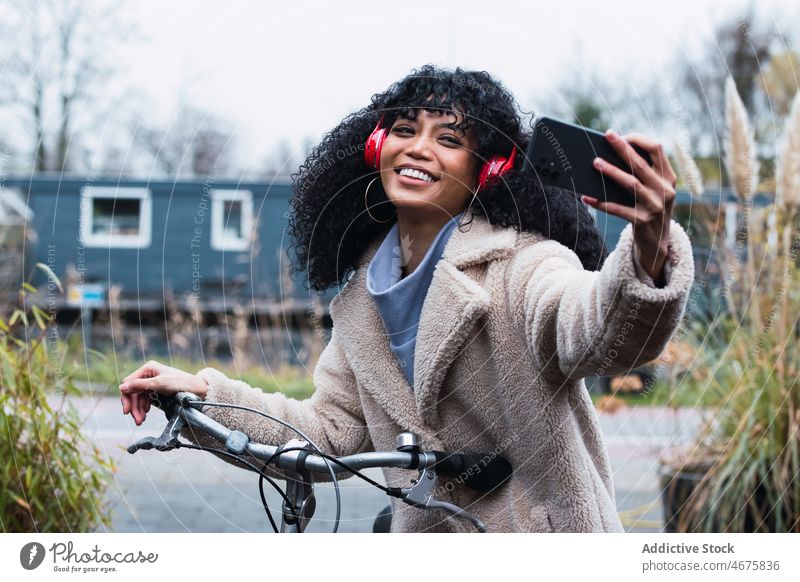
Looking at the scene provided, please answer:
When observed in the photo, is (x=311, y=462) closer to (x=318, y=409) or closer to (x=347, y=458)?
Answer: (x=347, y=458)

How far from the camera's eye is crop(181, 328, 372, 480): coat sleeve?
61.3 inches

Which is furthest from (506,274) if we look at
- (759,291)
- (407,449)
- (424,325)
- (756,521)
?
(759,291)

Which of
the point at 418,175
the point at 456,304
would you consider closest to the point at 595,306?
the point at 456,304

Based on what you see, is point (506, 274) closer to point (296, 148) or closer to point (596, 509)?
point (596, 509)

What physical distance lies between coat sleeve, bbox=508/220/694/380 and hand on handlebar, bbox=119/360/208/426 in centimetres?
52

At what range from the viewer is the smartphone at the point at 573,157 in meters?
1.19

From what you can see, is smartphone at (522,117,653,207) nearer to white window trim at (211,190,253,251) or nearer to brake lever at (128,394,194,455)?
brake lever at (128,394,194,455)

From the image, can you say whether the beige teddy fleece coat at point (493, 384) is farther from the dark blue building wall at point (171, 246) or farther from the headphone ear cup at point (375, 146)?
the dark blue building wall at point (171, 246)

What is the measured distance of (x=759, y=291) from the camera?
3133 mm

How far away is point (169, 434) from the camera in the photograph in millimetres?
1431

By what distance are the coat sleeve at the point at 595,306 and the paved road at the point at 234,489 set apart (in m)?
1.64

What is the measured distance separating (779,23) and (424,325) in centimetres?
161

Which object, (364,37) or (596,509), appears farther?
(364,37)

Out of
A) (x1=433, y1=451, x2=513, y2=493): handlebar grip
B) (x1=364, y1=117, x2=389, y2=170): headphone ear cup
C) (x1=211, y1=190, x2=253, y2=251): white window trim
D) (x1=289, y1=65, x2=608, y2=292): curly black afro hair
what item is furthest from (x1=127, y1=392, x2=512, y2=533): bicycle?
(x1=211, y1=190, x2=253, y2=251): white window trim
